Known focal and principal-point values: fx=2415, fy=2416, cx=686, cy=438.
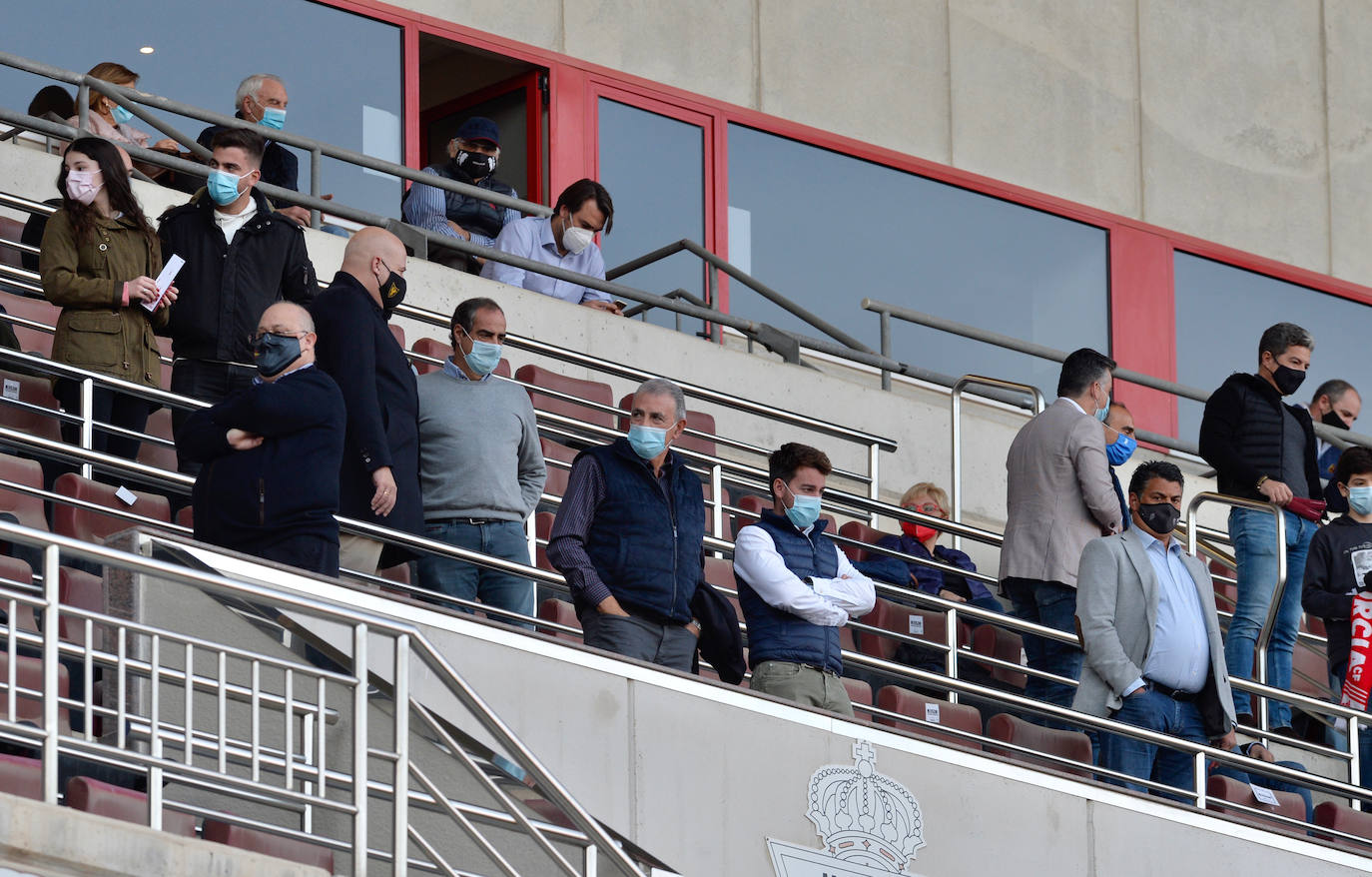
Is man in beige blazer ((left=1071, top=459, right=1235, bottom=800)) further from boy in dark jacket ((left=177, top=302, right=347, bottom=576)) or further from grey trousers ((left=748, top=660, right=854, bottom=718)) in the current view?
boy in dark jacket ((left=177, top=302, right=347, bottom=576))

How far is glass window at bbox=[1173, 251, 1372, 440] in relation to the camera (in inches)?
665

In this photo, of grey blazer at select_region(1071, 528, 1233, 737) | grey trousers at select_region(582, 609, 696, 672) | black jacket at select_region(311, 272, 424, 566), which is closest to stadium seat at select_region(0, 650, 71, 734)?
black jacket at select_region(311, 272, 424, 566)

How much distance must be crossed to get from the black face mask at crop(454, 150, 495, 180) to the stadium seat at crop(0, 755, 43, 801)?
6996mm

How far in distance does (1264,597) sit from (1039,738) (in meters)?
1.60

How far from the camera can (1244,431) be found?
10469 millimetres

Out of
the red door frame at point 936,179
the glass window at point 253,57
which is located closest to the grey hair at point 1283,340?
the red door frame at point 936,179

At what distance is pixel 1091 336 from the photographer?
1656 cm

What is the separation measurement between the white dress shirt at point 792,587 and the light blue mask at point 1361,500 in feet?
11.0

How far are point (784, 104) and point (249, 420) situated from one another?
30.1 ft

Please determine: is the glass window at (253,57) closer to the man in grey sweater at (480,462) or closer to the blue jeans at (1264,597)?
the man in grey sweater at (480,462)

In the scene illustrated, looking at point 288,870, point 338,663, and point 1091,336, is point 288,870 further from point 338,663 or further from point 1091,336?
point 1091,336

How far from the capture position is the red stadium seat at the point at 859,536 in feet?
34.0

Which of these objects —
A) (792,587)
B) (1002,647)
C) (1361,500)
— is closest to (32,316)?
(792,587)

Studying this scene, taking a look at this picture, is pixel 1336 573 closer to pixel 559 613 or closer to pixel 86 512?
pixel 559 613
